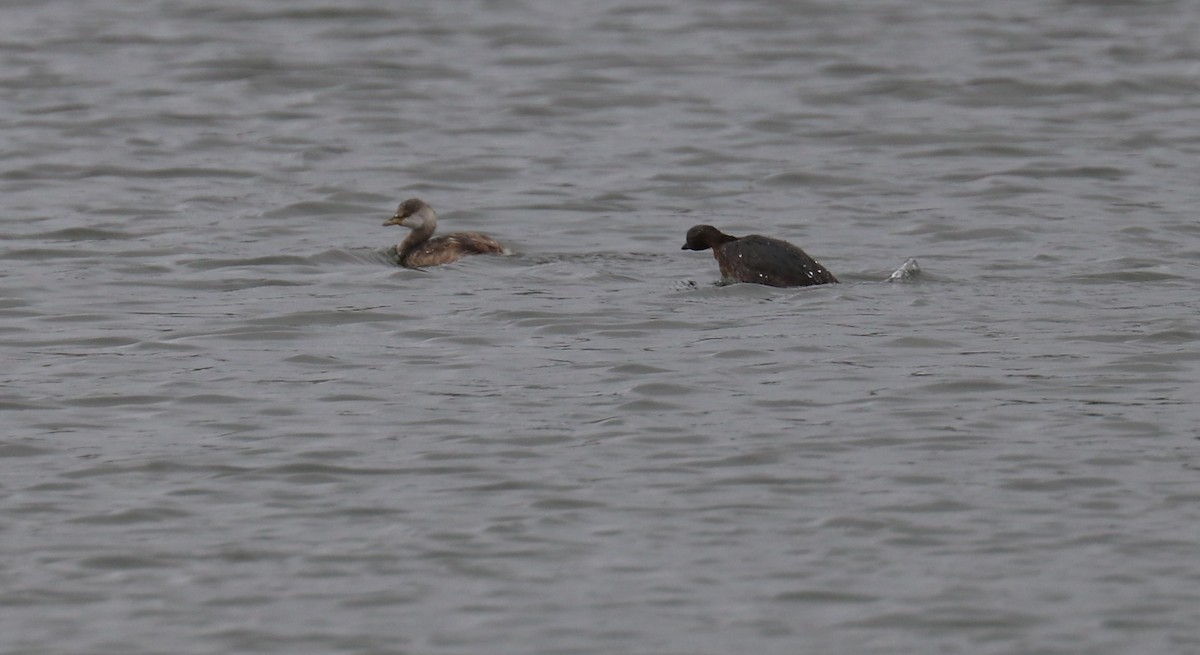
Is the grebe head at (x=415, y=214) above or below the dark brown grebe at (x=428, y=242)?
above

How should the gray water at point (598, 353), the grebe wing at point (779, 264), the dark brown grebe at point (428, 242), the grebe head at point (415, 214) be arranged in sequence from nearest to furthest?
the gray water at point (598, 353)
the grebe wing at point (779, 264)
the dark brown grebe at point (428, 242)
the grebe head at point (415, 214)

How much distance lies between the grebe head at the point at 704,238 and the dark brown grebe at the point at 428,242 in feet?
4.23

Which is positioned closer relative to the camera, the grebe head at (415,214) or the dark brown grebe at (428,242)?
the dark brown grebe at (428,242)

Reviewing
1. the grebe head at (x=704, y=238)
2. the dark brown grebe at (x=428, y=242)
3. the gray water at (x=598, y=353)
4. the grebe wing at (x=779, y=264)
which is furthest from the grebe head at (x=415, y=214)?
the grebe wing at (x=779, y=264)

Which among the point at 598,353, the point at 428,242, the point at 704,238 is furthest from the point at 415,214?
the point at 598,353

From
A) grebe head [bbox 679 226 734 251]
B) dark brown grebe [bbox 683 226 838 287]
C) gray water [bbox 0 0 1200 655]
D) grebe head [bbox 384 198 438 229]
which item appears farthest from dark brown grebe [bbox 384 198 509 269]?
dark brown grebe [bbox 683 226 838 287]

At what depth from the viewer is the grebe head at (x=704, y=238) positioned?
1393 centimetres

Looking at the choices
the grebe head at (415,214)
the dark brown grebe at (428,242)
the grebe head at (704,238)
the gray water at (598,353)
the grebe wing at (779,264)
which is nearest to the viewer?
the gray water at (598,353)

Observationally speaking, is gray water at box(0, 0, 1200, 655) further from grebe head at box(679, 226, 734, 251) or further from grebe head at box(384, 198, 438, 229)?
grebe head at box(384, 198, 438, 229)

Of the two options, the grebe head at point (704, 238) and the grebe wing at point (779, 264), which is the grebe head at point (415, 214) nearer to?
the grebe head at point (704, 238)

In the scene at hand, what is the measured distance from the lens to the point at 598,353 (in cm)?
1158

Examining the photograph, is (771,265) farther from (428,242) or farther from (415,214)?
(415,214)

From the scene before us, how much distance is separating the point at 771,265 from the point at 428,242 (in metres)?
2.64

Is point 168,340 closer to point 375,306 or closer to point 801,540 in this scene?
point 375,306
